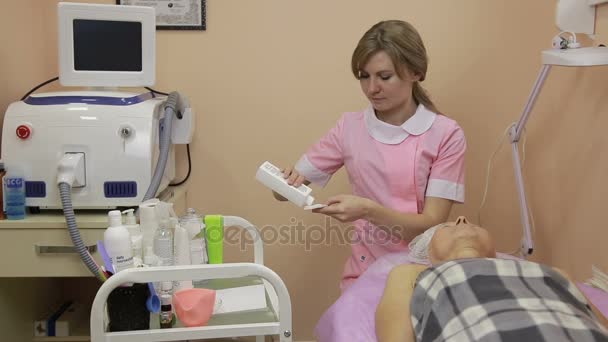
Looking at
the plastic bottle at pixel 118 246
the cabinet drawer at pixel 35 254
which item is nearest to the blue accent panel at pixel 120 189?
the cabinet drawer at pixel 35 254

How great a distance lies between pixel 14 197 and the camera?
5.15ft

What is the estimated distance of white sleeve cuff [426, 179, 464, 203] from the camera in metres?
1.65

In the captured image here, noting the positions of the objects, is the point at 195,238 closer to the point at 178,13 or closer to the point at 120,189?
the point at 120,189

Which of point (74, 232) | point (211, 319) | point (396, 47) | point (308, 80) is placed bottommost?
point (211, 319)

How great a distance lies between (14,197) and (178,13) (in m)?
0.91

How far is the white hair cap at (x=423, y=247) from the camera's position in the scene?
1.53 meters

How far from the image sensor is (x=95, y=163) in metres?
1.63

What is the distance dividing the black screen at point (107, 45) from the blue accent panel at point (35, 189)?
39 cm

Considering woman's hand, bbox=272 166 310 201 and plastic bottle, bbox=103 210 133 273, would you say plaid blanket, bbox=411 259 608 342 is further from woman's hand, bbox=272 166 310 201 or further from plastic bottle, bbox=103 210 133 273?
plastic bottle, bbox=103 210 133 273

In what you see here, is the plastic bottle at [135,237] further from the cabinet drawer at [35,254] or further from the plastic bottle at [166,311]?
the cabinet drawer at [35,254]

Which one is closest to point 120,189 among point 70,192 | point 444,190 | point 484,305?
point 70,192

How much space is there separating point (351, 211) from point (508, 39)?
3.48 feet

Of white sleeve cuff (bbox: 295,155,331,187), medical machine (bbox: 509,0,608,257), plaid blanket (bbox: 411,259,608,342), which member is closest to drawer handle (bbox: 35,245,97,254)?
white sleeve cuff (bbox: 295,155,331,187)

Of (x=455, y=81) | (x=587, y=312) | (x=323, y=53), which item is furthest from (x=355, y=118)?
(x=587, y=312)
